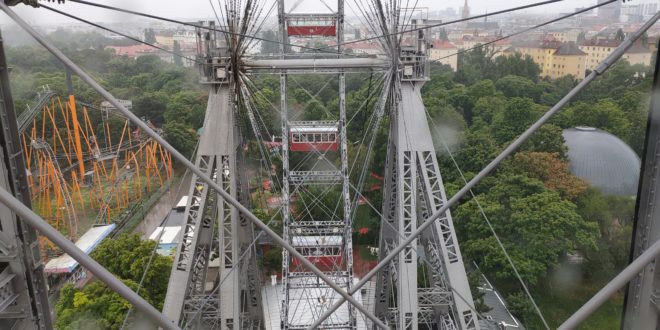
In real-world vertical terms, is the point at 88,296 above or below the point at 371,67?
below

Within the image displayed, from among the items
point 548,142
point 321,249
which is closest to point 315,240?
point 321,249

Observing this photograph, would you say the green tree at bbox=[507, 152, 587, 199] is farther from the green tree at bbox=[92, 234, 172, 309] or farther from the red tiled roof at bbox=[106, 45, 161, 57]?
the red tiled roof at bbox=[106, 45, 161, 57]

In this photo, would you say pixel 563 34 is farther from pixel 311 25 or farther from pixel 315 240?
pixel 315 240

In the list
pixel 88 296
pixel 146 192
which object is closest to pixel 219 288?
pixel 88 296

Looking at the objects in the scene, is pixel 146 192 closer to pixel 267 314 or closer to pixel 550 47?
pixel 267 314

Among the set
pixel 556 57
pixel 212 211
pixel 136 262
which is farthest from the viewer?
pixel 556 57

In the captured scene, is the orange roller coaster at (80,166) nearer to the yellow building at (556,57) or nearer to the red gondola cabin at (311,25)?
the red gondola cabin at (311,25)
